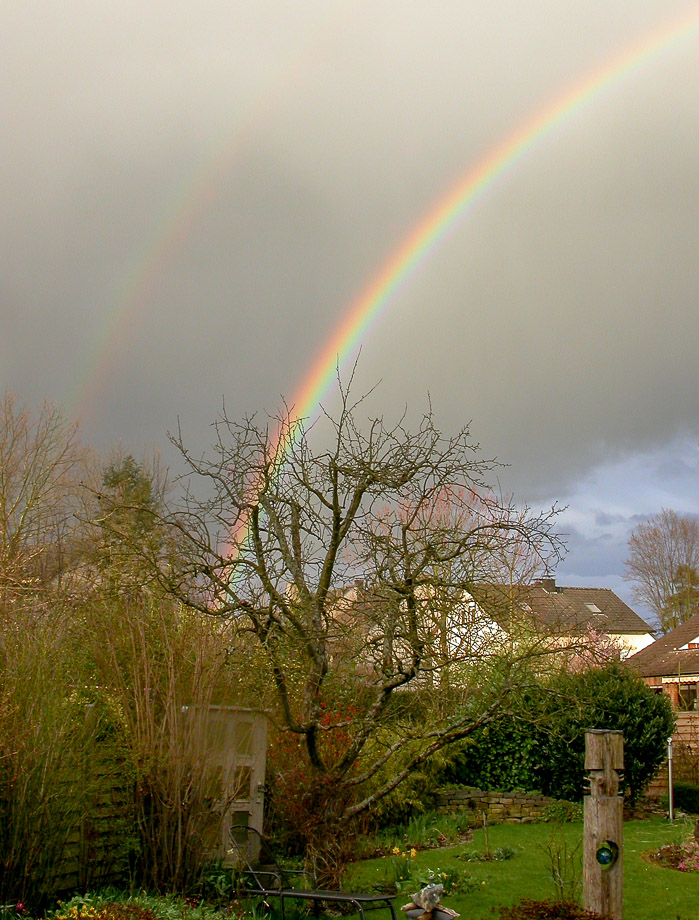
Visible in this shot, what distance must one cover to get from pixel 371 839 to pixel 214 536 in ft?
17.3

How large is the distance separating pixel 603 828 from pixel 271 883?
10.1 feet

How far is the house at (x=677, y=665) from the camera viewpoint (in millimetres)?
22016

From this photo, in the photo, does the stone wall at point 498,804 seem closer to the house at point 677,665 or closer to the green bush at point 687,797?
the green bush at point 687,797

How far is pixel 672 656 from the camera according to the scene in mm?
24250

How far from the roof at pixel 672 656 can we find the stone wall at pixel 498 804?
7.70 meters

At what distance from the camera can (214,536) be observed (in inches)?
335

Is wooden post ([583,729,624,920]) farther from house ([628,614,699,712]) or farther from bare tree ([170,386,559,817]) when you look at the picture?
house ([628,614,699,712])

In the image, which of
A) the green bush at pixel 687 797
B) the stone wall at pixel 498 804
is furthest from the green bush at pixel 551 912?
the green bush at pixel 687 797

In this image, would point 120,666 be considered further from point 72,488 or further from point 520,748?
point 72,488

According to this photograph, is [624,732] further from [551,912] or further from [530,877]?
[551,912]

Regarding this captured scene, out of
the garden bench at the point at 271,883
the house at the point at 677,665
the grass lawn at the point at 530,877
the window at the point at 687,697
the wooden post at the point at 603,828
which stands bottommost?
the grass lawn at the point at 530,877

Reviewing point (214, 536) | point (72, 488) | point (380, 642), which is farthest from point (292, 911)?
point (72, 488)

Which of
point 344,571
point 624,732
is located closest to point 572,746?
point 624,732

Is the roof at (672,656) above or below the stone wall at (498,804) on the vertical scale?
above
